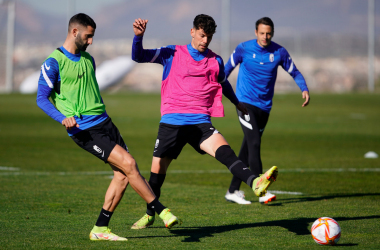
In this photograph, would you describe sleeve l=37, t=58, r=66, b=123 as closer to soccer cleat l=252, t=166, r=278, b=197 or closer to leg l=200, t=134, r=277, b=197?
leg l=200, t=134, r=277, b=197

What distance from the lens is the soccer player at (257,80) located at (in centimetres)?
847

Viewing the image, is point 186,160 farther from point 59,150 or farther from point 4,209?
point 4,209

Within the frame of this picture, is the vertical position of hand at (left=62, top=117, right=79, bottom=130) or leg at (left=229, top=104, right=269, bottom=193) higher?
hand at (left=62, top=117, right=79, bottom=130)

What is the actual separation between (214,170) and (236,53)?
12.4ft

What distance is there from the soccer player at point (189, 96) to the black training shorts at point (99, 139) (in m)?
0.84

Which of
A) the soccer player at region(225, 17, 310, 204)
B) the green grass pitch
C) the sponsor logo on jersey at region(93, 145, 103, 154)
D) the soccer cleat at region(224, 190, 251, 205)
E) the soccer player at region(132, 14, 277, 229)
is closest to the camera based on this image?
the sponsor logo on jersey at region(93, 145, 103, 154)

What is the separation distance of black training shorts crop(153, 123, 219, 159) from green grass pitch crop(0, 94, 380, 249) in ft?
3.04

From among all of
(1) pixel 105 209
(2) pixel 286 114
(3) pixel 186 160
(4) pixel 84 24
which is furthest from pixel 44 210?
(2) pixel 286 114

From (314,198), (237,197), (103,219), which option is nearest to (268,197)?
(237,197)

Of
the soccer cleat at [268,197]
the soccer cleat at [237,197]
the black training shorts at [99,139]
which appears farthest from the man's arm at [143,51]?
the soccer cleat at [237,197]

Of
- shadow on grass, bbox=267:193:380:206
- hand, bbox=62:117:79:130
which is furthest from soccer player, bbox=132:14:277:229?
shadow on grass, bbox=267:193:380:206

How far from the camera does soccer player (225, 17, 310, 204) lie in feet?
27.8

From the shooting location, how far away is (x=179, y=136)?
643 centimetres

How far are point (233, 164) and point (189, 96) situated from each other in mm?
Result: 954
